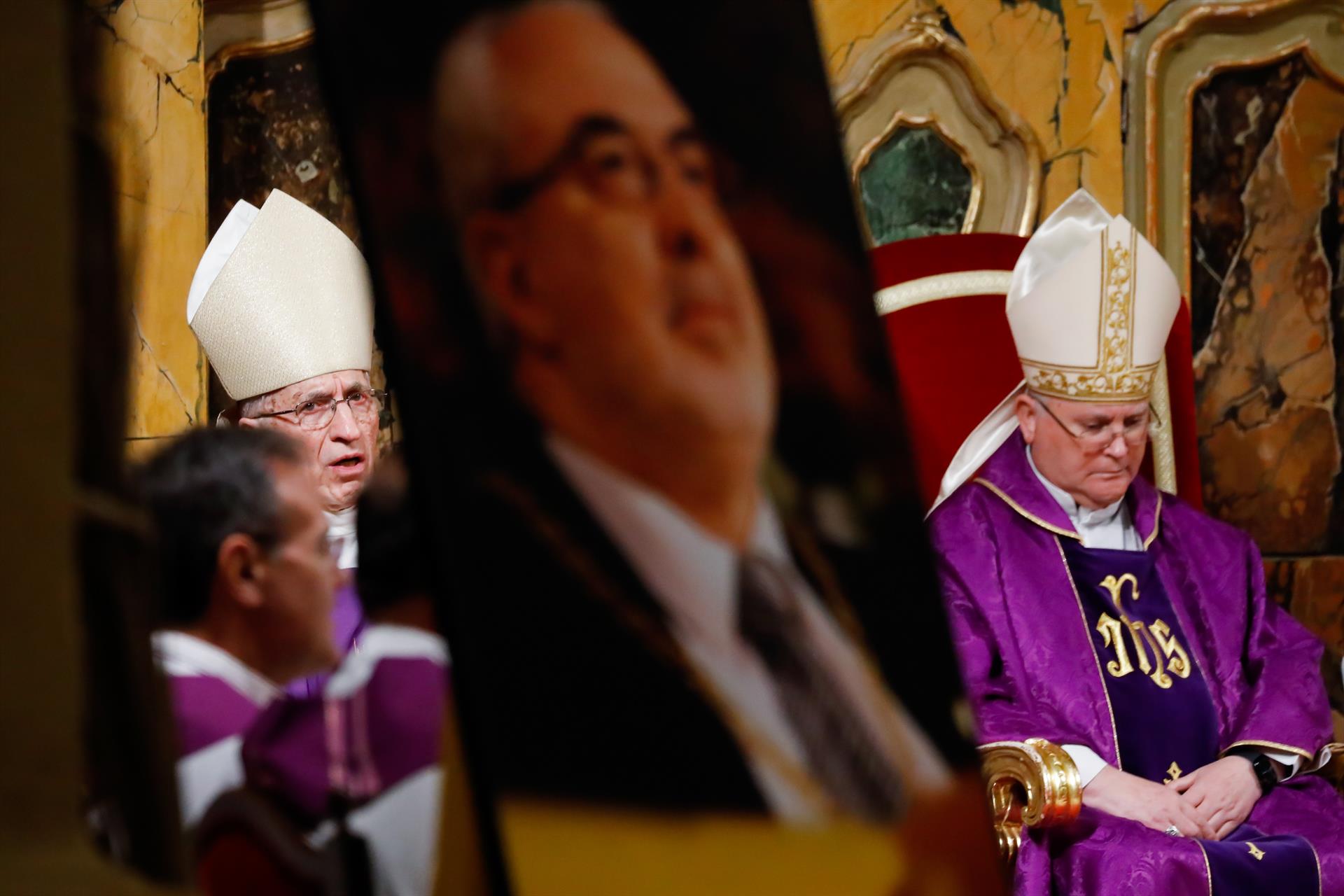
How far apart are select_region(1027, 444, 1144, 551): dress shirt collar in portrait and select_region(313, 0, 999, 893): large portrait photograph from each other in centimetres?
229

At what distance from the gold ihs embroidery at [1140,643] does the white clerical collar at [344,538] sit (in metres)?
1.68

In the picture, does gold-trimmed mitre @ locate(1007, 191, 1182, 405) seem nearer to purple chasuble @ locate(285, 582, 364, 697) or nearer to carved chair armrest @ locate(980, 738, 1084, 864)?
carved chair armrest @ locate(980, 738, 1084, 864)

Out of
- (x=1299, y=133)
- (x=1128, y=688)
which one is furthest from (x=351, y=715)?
(x=1299, y=133)

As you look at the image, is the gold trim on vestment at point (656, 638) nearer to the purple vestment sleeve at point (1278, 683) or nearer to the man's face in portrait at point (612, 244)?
the man's face in portrait at point (612, 244)

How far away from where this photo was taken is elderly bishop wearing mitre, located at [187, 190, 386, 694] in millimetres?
3139

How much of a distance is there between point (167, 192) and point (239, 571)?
11.9 ft

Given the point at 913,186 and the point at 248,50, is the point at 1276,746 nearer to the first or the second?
the point at 913,186

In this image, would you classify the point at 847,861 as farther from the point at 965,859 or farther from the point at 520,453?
the point at 520,453

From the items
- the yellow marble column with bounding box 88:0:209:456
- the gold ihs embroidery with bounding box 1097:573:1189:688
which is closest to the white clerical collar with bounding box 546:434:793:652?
the gold ihs embroidery with bounding box 1097:573:1189:688

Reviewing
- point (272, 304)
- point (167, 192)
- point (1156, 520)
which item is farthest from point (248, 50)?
point (1156, 520)

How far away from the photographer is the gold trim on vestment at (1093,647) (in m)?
2.98

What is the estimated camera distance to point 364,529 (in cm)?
95

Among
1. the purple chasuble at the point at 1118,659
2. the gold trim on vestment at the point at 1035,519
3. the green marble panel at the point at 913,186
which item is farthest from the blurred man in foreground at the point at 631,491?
the green marble panel at the point at 913,186

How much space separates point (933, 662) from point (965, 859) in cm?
15
